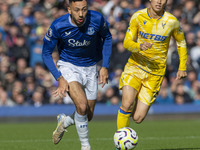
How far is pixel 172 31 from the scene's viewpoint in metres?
8.61

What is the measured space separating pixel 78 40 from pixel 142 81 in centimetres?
150

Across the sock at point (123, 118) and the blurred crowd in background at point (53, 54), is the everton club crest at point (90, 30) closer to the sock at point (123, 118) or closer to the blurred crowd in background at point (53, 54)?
the sock at point (123, 118)

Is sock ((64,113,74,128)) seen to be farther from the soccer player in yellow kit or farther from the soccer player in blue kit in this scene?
the soccer player in yellow kit

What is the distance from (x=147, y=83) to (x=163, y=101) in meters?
8.15

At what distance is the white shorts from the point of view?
8172 millimetres

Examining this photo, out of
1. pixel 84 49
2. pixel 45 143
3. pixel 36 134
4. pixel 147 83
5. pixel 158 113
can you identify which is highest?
pixel 84 49

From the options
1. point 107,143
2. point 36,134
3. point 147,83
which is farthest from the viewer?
point 36,134

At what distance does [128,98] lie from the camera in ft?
27.8

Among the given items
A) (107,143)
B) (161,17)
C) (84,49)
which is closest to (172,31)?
(161,17)

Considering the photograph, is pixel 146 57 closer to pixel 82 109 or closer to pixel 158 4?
pixel 158 4

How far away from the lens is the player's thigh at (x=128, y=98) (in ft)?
27.8

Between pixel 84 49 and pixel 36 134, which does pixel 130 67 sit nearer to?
pixel 84 49

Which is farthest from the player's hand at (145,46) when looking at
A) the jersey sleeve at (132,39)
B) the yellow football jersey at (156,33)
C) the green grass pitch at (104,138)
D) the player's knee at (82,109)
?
the green grass pitch at (104,138)

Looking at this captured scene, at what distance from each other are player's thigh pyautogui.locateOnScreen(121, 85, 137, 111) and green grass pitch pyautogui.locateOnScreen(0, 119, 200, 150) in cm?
92
